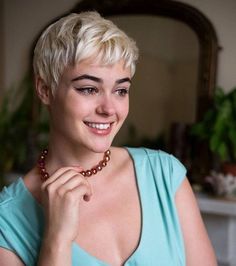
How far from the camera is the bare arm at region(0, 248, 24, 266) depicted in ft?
2.96

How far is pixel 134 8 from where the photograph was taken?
2.76 metres

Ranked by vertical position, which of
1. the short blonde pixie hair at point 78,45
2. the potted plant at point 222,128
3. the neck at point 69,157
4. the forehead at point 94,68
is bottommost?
the potted plant at point 222,128

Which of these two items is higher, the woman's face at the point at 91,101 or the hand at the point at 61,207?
the woman's face at the point at 91,101

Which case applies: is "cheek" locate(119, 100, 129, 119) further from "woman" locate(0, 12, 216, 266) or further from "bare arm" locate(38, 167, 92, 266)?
"bare arm" locate(38, 167, 92, 266)

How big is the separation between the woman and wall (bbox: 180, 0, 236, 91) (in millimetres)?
1640

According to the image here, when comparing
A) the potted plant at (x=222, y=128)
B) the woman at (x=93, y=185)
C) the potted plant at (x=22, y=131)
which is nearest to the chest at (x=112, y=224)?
the woman at (x=93, y=185)

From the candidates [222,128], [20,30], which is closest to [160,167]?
[222,128]

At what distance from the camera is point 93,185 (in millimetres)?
1049

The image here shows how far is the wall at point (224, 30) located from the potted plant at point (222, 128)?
12 centimetres

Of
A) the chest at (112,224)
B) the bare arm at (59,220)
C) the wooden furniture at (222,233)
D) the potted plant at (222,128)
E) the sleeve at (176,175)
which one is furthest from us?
the wooden furniture at (222,233)

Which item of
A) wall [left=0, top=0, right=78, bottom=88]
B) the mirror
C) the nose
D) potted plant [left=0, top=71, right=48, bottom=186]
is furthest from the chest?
wall [left=0, top=0, right=78, bottom=88]

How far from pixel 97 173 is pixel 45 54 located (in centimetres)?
31

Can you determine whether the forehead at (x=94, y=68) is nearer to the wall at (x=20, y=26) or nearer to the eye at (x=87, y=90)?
the eye at (x=87, y=90)

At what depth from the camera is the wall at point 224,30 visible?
8.53ft
